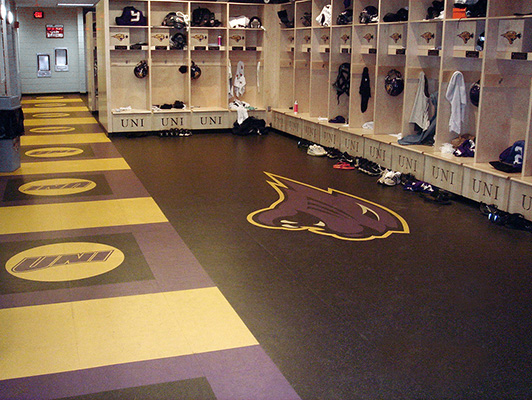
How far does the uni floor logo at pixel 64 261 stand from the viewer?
4637mm

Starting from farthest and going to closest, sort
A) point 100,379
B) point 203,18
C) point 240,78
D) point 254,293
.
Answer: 1. point 240,78
2. point 203,18
3. point 254,293
4. point 100,379

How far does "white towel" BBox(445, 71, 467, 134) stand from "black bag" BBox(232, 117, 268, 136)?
529cm

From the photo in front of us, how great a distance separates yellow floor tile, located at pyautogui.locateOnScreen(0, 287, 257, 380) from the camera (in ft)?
11.1

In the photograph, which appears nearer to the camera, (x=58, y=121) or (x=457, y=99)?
(x=457, y=99)

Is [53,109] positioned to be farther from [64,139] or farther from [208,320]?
[208,320]

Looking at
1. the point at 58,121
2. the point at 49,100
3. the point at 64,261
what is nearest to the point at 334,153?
the point at 64,261

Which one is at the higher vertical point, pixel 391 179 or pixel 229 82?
pixel 229 82

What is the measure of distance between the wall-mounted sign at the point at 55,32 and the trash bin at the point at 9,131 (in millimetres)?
13677

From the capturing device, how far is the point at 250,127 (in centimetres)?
1229

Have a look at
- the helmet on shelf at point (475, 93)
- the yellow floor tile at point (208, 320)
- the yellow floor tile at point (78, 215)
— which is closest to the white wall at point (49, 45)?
the yellow floor tile at point (78, 215)

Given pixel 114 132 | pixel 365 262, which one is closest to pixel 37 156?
pixel 114 132

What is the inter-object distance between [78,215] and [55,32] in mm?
16539

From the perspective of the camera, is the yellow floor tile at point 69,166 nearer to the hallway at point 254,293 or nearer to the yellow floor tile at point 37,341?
the hallway at point 254,293

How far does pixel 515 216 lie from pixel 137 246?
3691mm
